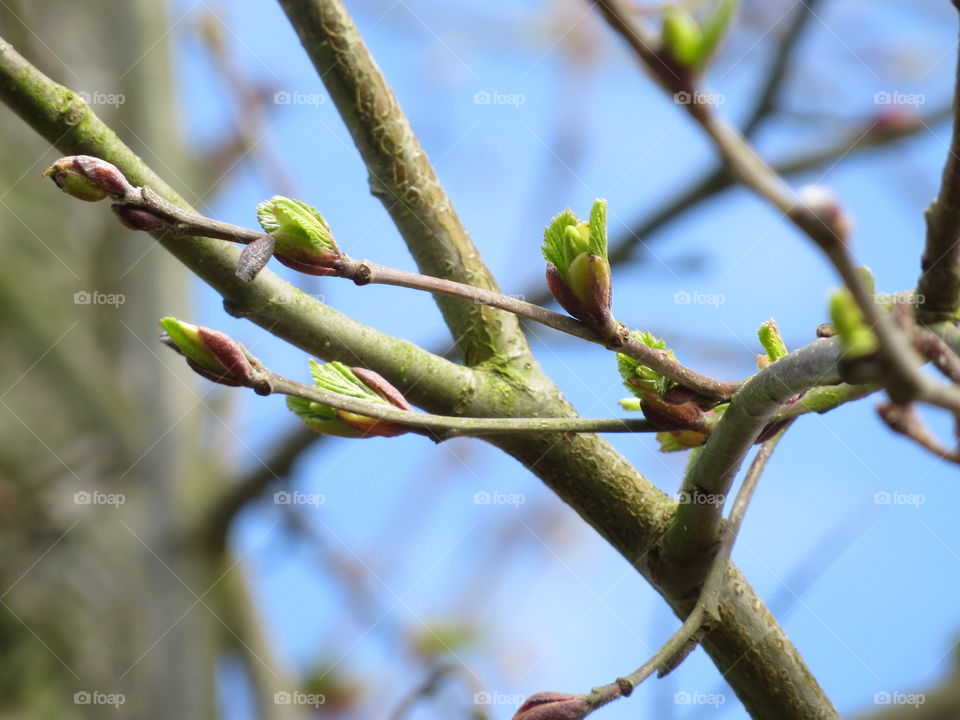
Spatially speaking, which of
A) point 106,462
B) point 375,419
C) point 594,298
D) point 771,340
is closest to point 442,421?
point 375,419

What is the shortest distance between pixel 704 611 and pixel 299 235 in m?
0.51

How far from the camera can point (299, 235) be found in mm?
678

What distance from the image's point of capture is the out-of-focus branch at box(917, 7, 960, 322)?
1.73 ft

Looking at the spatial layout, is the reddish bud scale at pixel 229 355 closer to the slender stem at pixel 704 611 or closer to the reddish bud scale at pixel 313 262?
the reddish bud scale at pixel 313 262

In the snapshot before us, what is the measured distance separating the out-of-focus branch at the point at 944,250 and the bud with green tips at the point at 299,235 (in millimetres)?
420

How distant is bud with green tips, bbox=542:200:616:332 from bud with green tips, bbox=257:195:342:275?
187 mm

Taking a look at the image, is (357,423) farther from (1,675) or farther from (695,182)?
(1,675)

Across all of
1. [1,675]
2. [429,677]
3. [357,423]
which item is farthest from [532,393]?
[1,675]

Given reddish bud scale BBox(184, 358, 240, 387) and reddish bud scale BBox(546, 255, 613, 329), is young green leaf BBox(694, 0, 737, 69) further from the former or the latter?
reddish bud scale BBox(184, 358, 240, 387)

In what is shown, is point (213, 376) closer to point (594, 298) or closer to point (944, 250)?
point (594, 298)

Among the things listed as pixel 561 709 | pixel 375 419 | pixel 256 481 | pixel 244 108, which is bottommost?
pixel 561 709

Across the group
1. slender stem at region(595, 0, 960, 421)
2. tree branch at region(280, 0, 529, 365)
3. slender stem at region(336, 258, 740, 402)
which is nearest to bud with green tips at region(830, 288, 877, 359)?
slender stem at region(595, 0, 960, 421)

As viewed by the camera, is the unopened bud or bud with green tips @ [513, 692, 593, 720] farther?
bud with green tips @ [513, 692, 593, 720]

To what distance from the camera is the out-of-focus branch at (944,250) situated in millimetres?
526
